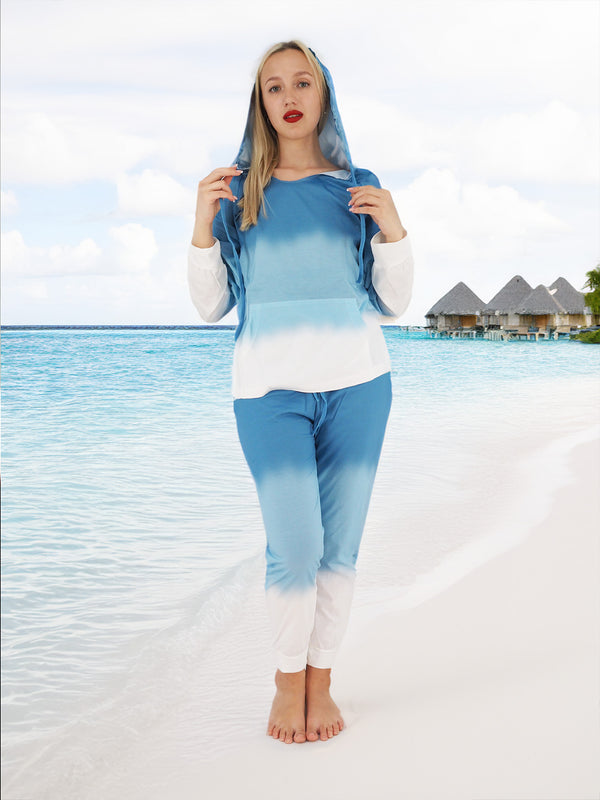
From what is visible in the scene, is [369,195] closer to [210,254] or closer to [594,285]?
[210,254]

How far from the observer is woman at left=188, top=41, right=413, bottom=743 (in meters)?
1.45

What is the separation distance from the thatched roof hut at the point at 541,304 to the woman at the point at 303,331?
1116 inches

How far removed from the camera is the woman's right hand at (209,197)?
1.45m

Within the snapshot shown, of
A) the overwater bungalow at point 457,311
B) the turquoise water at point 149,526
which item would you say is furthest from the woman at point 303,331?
the overwater bungalow at point 457,311

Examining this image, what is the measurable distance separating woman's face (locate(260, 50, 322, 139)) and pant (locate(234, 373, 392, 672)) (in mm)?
552

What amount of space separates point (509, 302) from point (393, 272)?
29.6m

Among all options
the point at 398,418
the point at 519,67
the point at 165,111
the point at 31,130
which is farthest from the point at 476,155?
the point at 398,418

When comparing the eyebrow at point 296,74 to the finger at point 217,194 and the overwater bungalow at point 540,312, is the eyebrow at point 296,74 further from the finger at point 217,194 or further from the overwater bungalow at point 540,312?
the overwater bungalow at point 540,312

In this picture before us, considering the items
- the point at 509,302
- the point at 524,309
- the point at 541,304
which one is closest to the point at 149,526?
the point at 541,304

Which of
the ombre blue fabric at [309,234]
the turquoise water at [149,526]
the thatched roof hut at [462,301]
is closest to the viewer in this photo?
the ombre blue fabric at [309,234]

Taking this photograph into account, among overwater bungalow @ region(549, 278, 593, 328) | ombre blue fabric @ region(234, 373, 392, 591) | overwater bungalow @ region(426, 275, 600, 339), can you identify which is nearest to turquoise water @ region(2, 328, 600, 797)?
ombre blue fabric @ region(234, 373, 392, 591)

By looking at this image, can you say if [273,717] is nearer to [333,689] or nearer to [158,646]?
[333,689]

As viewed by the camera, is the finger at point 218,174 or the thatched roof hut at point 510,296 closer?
the finger at point 218,174

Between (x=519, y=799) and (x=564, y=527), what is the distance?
1771mm
